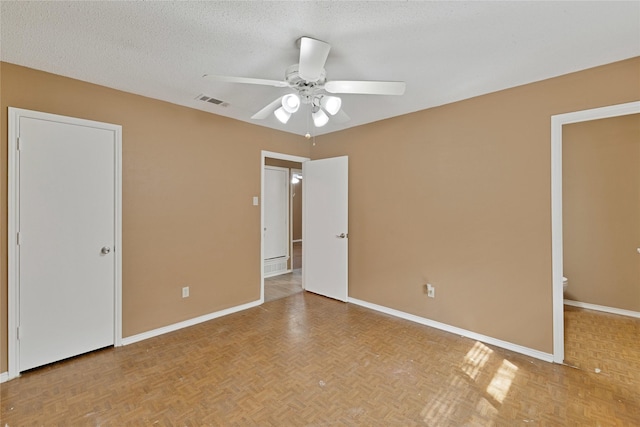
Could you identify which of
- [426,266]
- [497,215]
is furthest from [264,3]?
[426,266]

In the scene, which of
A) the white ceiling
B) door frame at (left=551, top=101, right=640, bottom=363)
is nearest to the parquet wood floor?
door frame at (left=551, top=101, right=640, bottom=363)

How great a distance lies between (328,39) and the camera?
193 centimetres

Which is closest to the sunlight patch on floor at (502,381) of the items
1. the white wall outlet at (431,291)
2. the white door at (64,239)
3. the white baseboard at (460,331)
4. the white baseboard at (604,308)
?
the white baseboard at (460,331)

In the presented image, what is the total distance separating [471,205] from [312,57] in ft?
7.17

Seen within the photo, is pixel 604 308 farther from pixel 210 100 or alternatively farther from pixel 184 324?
pixel 210 100

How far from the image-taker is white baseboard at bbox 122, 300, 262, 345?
287 centimetres

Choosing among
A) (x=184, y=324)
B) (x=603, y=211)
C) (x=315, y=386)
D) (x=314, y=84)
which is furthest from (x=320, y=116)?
(x=603, y=211)

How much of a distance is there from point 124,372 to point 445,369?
104 inches

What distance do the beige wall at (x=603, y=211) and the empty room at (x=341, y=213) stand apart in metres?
0.02

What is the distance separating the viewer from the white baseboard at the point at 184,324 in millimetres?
2867

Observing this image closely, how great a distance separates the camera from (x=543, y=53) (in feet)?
6.89

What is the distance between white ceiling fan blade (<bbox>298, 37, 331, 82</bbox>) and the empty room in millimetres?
18

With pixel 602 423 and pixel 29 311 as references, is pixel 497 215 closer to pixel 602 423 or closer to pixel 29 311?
pixel 602 423

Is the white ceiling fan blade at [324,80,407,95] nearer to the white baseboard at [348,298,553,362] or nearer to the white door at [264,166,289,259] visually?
the white baseboard at [348,298,553,362]
